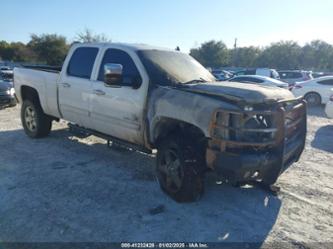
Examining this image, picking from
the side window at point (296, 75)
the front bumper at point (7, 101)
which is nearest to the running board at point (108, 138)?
the front bumper at point (7, 101)

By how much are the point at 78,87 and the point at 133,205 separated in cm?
266

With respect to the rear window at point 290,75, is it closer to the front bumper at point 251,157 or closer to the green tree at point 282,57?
the front bumper at point 251,157

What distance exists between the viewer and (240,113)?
12.0ft

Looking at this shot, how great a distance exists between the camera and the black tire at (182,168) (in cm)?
419

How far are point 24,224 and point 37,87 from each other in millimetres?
4035

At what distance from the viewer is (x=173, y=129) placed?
15.0 ft

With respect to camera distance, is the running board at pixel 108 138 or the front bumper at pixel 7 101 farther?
the front bumper at pixel 7 101

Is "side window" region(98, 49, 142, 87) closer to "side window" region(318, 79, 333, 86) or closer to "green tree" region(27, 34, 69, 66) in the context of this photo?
"side window" region(318, 79, 333, 86)

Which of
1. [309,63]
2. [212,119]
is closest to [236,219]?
[212,119]

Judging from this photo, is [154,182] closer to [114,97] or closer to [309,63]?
[114,97]

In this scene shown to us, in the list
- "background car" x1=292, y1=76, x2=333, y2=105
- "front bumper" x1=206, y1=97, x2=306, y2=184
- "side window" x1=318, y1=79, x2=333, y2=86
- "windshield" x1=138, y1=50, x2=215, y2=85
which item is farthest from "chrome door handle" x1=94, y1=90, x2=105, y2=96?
"side window" x1=318, y1=79, x2=333, y2=86

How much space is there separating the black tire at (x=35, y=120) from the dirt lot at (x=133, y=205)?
112 cm

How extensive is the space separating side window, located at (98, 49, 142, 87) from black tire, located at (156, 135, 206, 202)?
3.50 feet

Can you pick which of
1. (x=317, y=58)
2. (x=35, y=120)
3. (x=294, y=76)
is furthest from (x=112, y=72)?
(x=317, y=58)
